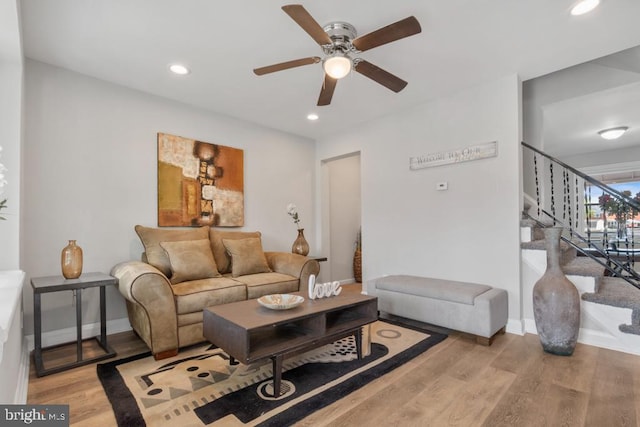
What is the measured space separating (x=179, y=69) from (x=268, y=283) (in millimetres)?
2193

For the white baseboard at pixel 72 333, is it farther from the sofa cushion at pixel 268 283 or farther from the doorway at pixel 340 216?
the doorway at pixel 340 216

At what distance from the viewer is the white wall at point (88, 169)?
2783 mm

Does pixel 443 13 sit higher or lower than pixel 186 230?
higher

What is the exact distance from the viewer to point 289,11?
1.76 m

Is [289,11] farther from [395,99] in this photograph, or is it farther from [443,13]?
[395,99]

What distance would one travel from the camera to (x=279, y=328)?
235 cm

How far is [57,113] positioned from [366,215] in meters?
3.52

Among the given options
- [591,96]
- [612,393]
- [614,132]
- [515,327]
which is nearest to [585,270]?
[515,327]

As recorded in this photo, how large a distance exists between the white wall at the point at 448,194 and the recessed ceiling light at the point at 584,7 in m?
0.90

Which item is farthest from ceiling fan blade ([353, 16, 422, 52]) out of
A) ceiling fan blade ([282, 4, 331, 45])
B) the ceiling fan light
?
ceiling fan blade ([282, 4, 331, 45])

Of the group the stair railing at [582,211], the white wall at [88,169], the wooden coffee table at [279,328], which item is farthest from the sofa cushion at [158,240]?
the stair railing at [582,211]

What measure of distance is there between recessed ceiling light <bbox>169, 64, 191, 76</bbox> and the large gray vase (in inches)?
137

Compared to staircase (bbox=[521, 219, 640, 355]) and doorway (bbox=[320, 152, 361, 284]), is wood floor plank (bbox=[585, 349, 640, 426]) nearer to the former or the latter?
staircase (bbox=[521, 219, 640, 355])

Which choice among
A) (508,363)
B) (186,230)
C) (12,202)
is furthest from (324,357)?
(12,202)
